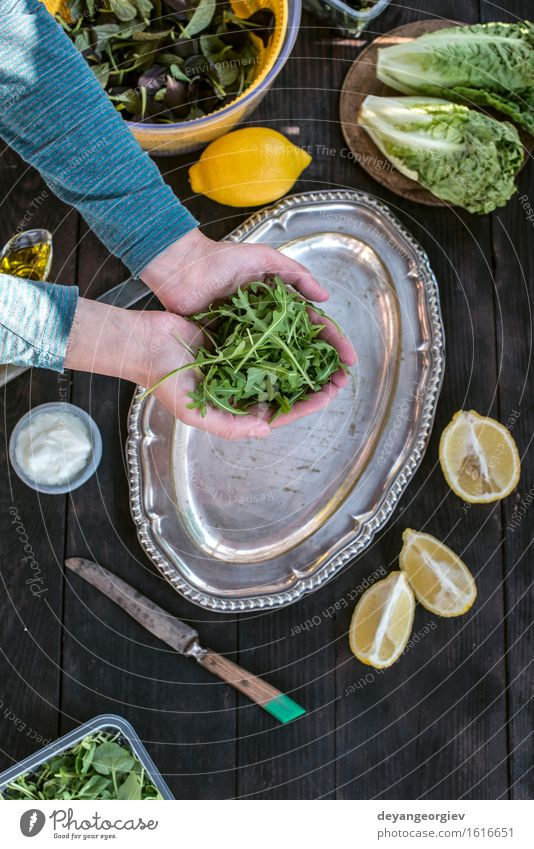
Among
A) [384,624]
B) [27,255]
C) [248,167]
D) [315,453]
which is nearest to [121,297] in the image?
[27,255]

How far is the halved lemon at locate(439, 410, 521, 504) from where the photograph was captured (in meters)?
1.07

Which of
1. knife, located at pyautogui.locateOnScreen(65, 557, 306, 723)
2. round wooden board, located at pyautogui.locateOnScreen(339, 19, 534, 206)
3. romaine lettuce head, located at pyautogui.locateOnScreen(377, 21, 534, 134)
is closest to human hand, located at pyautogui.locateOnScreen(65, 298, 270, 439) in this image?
knife, located at pyautogui.locateOnScreen(65, 557, 306, 723)

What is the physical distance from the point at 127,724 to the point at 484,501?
23.4 inches

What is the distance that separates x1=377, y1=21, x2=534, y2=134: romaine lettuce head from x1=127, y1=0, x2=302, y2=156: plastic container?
16cm

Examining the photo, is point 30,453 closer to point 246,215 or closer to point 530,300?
point 246,215

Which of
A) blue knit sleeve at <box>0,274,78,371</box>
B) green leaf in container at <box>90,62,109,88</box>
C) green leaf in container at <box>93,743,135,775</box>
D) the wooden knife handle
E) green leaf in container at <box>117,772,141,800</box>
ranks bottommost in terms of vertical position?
green leaf in container at <box>117,772,141,800</box>

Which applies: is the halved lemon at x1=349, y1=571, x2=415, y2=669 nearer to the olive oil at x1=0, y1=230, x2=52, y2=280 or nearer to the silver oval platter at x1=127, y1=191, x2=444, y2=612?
the silver oval platter at x1=127, y1=191, x2=444, y2=612

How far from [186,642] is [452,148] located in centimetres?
79

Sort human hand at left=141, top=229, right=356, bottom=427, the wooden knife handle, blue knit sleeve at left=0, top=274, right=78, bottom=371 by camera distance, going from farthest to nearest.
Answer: the wooden knife handle, human hand at left=141, top=229, right=356, bottom=427, blue knit sleeve at left=0, top=274, right=78, bottom=371

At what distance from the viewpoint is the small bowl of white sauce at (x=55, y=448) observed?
41.8 inches

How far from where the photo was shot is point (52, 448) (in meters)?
1.06

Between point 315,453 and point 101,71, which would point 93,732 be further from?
point 101,71

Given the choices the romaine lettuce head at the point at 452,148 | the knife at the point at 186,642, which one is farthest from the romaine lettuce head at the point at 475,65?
the knife at the point at 186,642

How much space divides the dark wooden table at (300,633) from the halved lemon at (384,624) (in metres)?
0.03
